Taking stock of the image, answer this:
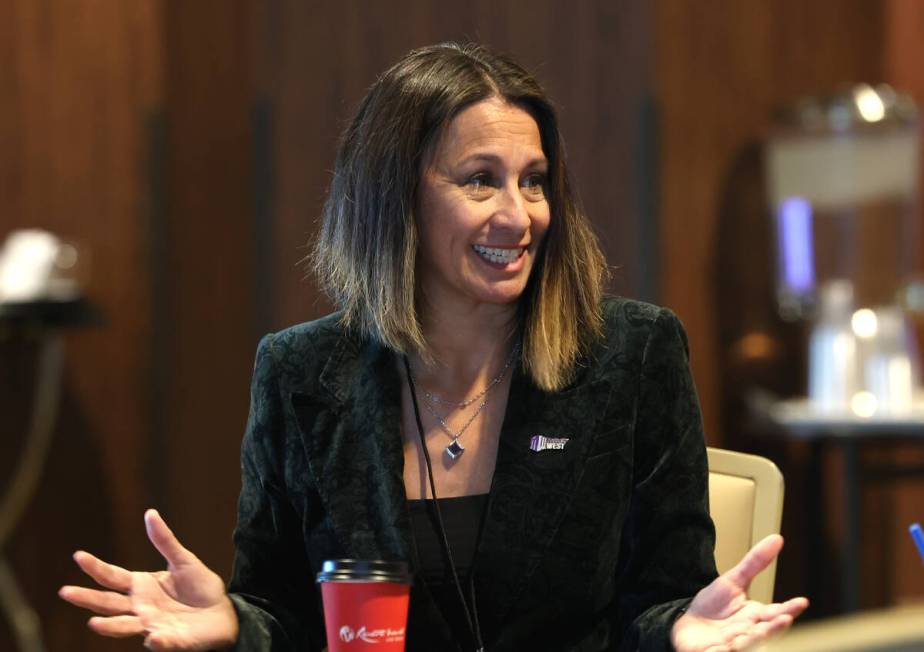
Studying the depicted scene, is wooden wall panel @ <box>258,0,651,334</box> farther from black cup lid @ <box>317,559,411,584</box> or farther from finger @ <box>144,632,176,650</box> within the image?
black cup lid @ <box>317,559,411,584</box>

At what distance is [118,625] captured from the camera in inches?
69.5

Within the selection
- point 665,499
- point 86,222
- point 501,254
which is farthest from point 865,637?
point 86,222

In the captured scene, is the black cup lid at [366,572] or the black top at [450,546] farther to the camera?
the black top at [450,546]

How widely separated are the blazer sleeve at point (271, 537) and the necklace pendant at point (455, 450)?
256mm

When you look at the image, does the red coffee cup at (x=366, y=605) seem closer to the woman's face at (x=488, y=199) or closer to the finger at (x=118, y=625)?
the finger at (x=118, y=625)

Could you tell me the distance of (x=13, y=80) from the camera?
4.58m

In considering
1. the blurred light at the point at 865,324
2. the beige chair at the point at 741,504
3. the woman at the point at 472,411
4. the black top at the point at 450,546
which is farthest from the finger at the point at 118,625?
the blurred light at the point at 865,324

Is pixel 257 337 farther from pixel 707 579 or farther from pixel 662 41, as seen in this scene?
pixel 707 579

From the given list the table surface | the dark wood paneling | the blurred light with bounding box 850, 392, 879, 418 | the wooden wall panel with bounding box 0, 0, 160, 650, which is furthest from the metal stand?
the blurred light with bounding box 850, 392, 879, 418

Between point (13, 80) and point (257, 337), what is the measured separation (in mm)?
1159

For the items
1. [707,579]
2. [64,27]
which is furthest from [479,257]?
[64,27]

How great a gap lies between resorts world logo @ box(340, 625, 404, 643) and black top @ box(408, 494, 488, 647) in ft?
1.51

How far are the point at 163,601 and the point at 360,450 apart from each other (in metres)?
0.43

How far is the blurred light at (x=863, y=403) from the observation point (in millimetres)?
4438
